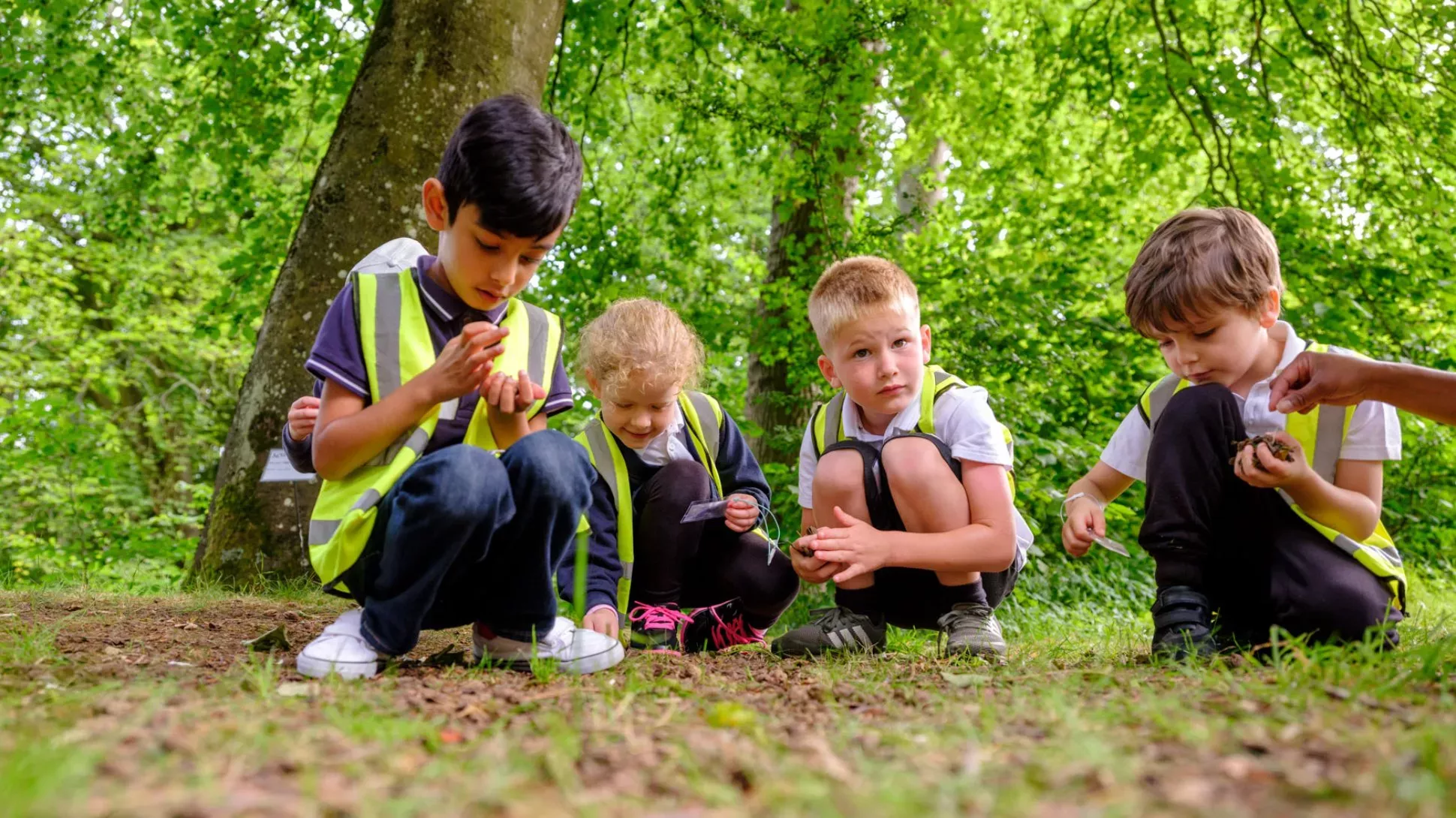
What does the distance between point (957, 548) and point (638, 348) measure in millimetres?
1113

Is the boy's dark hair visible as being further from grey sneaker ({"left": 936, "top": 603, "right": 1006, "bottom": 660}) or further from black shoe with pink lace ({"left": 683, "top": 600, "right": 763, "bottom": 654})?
grey sneaker ({"left": 936, "top": 603, "right": 1006, "bottom": 660})

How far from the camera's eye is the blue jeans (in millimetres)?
2238

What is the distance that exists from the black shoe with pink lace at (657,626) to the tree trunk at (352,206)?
72.9 inches

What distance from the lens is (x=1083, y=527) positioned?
9.11ft

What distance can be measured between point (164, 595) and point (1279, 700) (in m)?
4.00

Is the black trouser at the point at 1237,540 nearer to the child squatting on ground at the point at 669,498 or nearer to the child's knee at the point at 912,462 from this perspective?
the child's knee at the point at 912,462

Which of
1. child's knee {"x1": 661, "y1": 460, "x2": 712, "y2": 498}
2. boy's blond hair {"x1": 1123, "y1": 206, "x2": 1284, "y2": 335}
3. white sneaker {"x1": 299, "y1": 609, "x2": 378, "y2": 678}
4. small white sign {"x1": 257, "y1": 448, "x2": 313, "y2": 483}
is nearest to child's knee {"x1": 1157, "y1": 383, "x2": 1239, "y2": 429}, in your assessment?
boy's blond hair {"x1": 1123, "y1": 206, "x2": 1284, "y2": 335}

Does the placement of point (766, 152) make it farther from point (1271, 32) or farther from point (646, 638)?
point (646, 638)

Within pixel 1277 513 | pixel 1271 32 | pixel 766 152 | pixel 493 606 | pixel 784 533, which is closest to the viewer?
pixel 493 606

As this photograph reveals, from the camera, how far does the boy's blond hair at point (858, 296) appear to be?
121 inches

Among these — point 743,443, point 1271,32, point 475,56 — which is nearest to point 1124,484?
point 743,443

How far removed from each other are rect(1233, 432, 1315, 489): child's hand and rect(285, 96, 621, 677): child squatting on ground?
5.35 ft

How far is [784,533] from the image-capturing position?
529 cm

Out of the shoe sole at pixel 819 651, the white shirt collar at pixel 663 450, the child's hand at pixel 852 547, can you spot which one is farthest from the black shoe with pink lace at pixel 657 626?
the child's hand at pixel 852 547
